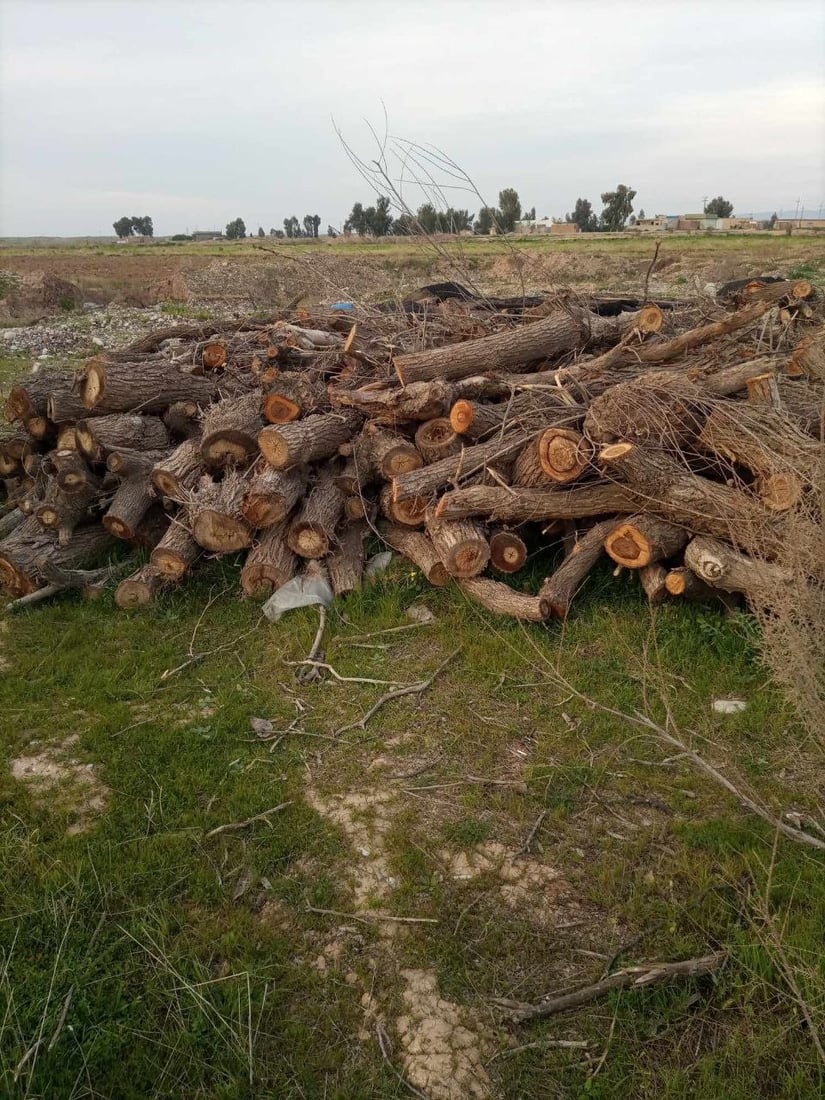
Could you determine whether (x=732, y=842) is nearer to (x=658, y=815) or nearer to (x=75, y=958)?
(x=658, y=815)

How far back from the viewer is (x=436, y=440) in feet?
16.9

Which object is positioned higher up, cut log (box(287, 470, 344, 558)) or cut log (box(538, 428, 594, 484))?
cut log (box(538, 428, 594, 484))

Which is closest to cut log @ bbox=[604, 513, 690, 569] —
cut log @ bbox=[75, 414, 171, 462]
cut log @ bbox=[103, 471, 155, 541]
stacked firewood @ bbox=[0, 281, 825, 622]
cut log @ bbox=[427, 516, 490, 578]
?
stacked firewood @ bbox=[0, 281, 825, 622]

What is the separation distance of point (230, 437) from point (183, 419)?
1074 millimetres

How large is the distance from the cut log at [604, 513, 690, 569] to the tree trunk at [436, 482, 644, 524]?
172 mm

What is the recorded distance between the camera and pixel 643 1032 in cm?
228

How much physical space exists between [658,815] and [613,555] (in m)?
→ 1.73

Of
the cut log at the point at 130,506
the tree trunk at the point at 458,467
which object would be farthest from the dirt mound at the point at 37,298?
the tree trunk at the point at 458,467

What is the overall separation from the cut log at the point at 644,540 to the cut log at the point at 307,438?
2.10 meters

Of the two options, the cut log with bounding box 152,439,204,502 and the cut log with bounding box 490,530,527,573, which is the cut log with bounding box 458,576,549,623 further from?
the cut log with bounding box 152,439,204,502

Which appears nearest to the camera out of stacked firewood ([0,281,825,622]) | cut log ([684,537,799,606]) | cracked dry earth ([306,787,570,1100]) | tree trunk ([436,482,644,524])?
cracked dry earth ([306,787,570,1100])

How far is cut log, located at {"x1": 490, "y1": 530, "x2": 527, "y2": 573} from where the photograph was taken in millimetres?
4688

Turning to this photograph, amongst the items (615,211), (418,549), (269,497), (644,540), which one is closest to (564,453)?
(644,540)

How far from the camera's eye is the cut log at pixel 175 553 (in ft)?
16.5
